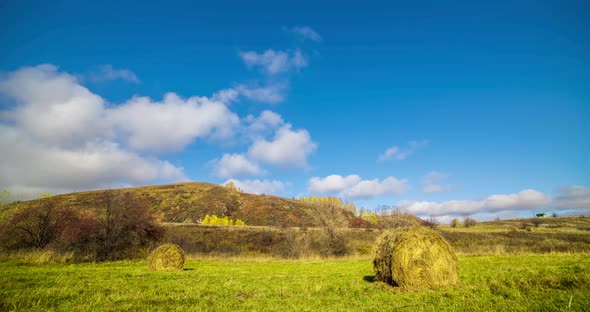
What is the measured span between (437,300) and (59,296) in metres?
12.4

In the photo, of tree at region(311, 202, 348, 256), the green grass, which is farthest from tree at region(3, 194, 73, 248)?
tree at region(311, 202, 348, 256)

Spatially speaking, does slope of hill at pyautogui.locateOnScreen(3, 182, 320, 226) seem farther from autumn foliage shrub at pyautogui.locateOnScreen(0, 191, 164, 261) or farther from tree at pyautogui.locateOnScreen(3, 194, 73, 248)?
tree at pyautogui.locateOnScreen(3, 194, 73, 248)

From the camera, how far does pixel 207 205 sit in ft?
346

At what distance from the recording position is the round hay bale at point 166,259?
64.1 ft

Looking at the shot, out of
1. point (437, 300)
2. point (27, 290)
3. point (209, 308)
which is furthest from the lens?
point (27, 290)

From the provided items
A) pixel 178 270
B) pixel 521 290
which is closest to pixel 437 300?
pixel 521 290

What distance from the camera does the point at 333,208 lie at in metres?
36.8

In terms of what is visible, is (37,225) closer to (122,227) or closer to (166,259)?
(122,227)

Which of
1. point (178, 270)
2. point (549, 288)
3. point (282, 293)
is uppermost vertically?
point (549, 288)

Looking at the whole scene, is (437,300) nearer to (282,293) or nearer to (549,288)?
(549,288)

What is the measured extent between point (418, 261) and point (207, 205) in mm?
102643

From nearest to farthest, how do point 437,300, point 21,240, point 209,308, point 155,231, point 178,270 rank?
1. point 209,308
2. point 437,300
3. point 178,270
4. point 21,240
5. point 155,231

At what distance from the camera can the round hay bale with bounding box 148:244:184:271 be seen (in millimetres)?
19531

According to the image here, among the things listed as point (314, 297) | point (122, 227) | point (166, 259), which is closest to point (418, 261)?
point (314, 297)
